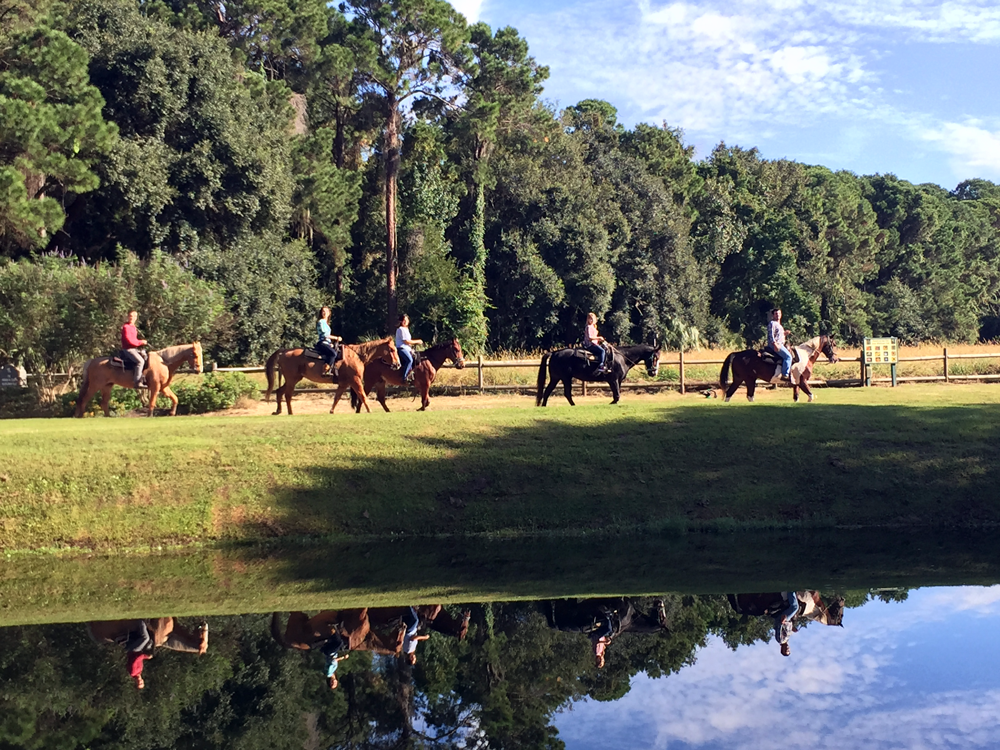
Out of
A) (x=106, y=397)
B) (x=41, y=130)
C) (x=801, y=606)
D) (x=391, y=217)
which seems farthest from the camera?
(x=391, y=217)

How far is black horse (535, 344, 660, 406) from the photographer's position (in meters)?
22.0

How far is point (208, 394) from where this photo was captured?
24781mm

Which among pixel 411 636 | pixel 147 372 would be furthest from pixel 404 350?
pixel 411 636

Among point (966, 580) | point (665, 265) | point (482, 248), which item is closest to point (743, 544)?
point (966, 580)

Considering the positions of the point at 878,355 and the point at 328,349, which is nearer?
the point at 328,349

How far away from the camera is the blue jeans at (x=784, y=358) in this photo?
21766 millimetres

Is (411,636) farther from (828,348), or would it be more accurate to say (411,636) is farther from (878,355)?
(878,355)

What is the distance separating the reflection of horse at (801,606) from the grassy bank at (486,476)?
14.4 feet

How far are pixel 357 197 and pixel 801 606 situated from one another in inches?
1384

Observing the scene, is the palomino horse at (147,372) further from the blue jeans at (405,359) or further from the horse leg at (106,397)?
the blue jeans at (405,359)

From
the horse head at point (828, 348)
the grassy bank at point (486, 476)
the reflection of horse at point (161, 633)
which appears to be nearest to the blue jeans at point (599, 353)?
the grassy bank at point (486, 476)

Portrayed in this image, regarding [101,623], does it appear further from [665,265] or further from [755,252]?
[755,252]

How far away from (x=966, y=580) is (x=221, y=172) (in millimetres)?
28839

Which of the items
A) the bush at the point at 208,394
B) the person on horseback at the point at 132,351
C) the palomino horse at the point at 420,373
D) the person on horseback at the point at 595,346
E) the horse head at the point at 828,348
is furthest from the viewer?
the bush at the point at 208,394
